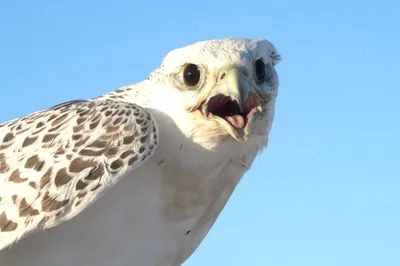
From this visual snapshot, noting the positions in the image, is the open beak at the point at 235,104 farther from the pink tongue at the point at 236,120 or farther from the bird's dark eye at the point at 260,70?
the bird's dark eye at the point at 260,70

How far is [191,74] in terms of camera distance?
667cm

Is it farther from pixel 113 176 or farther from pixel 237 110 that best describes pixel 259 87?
pixel 113 176

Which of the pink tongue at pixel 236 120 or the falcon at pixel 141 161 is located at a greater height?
the pink tongue at pixel 236 120

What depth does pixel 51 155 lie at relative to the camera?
262 inches

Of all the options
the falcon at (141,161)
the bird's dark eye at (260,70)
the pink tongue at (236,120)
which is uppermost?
the bird's dark eye at (260,70)

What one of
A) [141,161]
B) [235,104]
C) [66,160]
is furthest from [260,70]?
[66,160]

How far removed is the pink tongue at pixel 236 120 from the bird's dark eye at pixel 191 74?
1.41ft

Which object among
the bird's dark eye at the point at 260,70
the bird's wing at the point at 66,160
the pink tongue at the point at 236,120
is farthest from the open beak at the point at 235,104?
the bird's wing at the point at 66,160

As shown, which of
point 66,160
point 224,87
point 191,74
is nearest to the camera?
point 224,87

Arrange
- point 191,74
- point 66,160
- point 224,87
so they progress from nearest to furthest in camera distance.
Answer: point 224,87 → point 66,160 → point 191,74

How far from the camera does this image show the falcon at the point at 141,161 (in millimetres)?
6340

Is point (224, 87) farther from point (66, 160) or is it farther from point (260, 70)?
point (66, 160)

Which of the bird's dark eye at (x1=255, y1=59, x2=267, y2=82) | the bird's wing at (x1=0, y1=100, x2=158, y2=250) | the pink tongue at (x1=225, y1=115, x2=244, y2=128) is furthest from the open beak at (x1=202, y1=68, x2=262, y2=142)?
the bird's wing at (x1=0, y1=100, x2=158, y2=250)

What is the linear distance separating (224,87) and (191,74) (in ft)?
1.48
